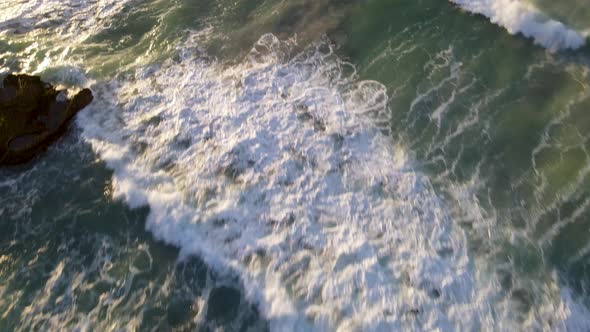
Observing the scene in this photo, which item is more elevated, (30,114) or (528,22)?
(528,22)

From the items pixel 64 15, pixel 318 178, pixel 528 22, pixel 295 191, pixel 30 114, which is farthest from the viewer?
pixel 64 15

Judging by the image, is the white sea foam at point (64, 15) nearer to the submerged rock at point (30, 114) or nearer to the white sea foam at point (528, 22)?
the submerged rock at point (30, 114)

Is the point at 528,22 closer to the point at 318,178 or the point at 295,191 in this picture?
the point at 318,178

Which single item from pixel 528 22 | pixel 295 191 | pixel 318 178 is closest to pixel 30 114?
pixel 295 191

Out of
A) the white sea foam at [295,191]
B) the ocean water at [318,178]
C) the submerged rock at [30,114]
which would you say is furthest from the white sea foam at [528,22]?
the submerged rock at [30,114]

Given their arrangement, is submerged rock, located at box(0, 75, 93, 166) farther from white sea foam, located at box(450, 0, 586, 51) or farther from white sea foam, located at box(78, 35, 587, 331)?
white sea foam, located at box(450, 0, 586, 51)

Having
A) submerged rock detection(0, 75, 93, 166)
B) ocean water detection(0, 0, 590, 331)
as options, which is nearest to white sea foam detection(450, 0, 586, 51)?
ocean water detection(0, 0, 590, 331)
